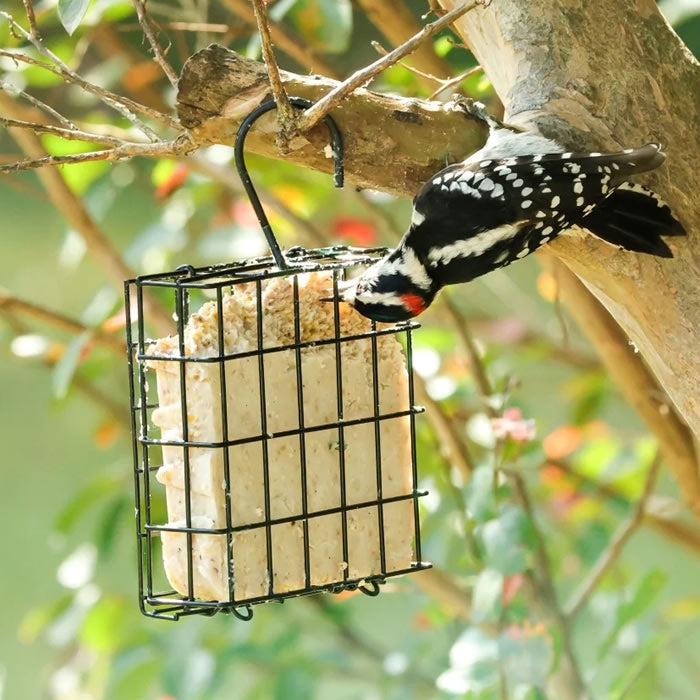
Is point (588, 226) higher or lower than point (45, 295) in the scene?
lower

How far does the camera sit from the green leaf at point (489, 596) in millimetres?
1854

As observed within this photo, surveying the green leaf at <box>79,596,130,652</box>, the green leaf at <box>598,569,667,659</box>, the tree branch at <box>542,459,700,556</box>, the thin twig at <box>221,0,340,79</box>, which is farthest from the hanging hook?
the green leaf at <box>79,596,130,652</box>

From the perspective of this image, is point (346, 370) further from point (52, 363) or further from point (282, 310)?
point (52, 363)

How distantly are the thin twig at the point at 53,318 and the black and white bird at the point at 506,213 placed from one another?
83 cm

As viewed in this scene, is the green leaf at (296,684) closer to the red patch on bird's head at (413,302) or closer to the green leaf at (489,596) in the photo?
the green leaf at (489,596)

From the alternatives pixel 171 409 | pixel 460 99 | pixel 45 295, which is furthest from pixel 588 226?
pixel 45 295

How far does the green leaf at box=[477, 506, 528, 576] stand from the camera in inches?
72.9

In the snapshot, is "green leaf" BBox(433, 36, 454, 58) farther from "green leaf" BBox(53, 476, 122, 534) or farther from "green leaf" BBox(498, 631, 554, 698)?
"green leaf" BBox(53, 476, 122, 534)

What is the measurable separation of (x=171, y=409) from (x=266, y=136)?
403 millimetres

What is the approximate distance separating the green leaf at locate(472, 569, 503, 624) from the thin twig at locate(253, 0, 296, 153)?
91cm

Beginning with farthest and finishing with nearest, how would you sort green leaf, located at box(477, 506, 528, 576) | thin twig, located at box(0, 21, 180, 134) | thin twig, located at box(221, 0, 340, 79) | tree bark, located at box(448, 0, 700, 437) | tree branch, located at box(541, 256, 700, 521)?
thin twig, located at box(221, 0, 340, 79) < tree branch, located at box(541, 256, 700, 521) < green leaf, located at box(477, 506, 528, 576) < tree bark, located at box(448, 0, 700, 437) < thin twig, located at box(0, 21, 180, 134)

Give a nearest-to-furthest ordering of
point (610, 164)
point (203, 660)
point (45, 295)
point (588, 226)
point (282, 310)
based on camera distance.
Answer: point (610, 164), point (588, 226), point (282, 310), point (203, 660), point (45, 295)

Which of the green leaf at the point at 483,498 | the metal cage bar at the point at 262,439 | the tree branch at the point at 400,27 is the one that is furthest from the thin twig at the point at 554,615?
the tree branch at the point at 400,27

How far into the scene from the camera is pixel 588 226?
→ 4.51ft
